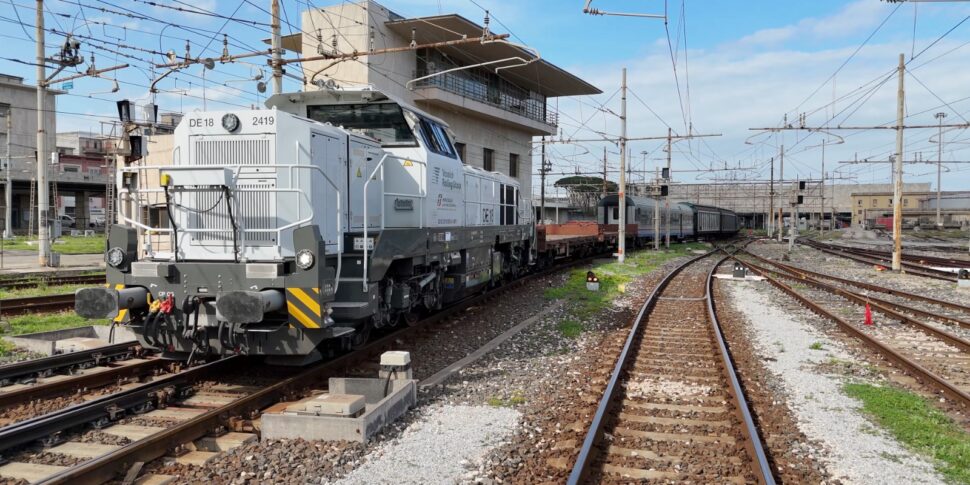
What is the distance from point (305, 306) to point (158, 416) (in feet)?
5.39

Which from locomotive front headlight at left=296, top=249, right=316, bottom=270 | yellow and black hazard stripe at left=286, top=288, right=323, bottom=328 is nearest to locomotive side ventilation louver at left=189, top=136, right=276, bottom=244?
locomotive front headlight at left=296, top=249, right=316, bottom=270

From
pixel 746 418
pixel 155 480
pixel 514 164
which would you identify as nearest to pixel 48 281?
pixel 155 480

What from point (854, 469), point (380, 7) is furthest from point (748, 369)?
point (380, 7)

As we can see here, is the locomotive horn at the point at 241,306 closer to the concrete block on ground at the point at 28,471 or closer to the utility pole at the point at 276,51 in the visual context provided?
the concrete block on ground at the point at 28,471

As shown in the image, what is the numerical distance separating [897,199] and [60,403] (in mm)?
25585

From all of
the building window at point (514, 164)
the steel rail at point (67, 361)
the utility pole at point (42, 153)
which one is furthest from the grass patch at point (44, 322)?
the building window at point (514, 164)

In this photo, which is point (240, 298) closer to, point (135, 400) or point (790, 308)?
point (135, 400)

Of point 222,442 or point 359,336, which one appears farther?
point 359,336

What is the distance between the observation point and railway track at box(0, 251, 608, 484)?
4.64m

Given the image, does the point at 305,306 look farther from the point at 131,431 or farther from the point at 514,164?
the point at 514,164

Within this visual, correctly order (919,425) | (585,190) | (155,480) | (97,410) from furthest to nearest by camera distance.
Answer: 1. (585,190)
2. (919,425)
3. (97,410)
4. (155,480)

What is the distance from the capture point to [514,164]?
38844 mm

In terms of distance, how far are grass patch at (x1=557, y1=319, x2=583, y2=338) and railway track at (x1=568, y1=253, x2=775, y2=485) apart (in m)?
0.98

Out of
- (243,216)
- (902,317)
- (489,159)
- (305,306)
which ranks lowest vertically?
(902,317)
